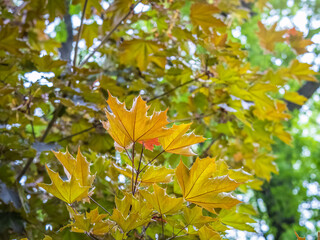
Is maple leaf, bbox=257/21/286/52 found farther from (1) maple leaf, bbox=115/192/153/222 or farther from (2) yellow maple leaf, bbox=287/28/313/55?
(1) maple leaf, bbox=115/192/153/222

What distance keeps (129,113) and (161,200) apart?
0.17 metres

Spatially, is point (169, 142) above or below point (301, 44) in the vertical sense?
below

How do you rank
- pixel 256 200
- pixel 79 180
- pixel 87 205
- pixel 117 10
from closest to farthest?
pixel 79 180 < pixel 87 205 < pixel 117 10 < pixel 256 200

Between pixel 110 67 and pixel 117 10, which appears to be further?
pixel 110 67

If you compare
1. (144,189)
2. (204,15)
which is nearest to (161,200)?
(144,189)

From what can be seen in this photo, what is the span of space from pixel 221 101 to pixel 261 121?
0.27m

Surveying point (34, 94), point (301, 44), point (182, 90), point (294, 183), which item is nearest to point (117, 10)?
point (34, 94)

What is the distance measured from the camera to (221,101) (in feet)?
4.54

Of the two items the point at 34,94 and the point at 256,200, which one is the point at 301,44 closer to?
the point at 34,94

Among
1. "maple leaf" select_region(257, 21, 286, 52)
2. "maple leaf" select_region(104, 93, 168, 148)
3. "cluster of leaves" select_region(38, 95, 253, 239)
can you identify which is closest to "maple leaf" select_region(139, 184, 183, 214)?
"cluster of leaves" select_region(38, 95, 253, 239)

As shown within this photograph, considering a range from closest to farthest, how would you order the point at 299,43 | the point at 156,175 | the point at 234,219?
the point at 156,175, the point at 234,219, the point at 299,43

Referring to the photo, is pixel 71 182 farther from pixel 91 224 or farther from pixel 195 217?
pixel 195 217

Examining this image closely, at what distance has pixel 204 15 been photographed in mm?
1250

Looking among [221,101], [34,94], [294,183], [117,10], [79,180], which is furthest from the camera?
[294,183]
